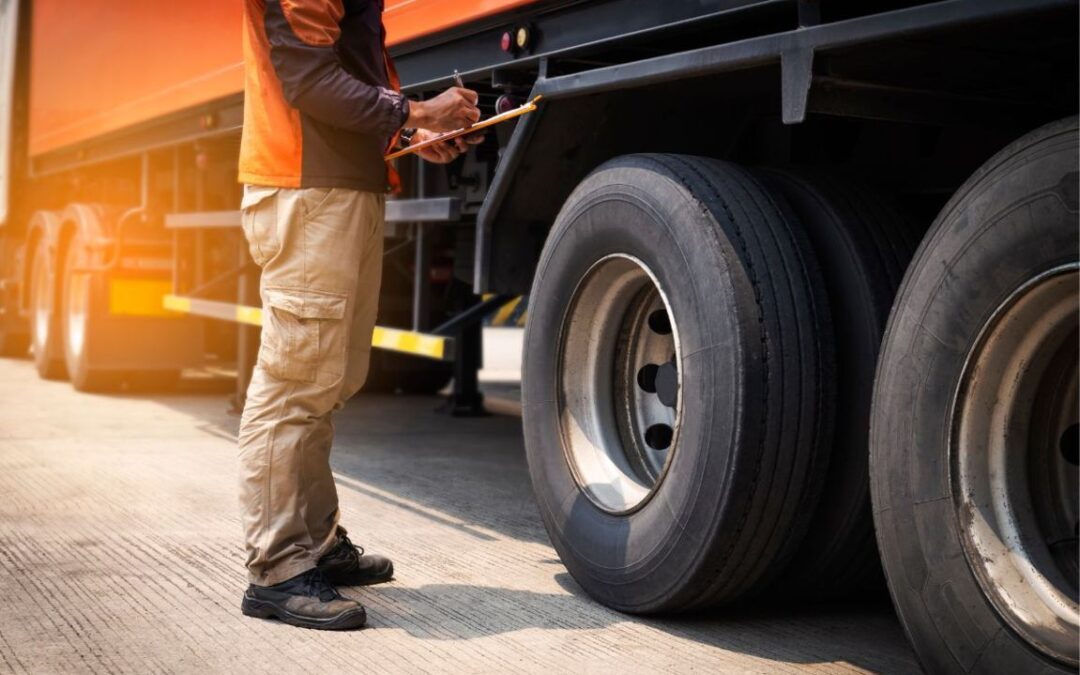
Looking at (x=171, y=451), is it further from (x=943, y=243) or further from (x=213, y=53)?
(x=943, y=243)

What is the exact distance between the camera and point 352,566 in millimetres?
3805

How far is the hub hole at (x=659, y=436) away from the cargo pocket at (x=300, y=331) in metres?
0.88

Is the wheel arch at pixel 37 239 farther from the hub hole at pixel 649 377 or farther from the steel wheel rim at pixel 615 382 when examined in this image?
the hub hole at pixel 649 377

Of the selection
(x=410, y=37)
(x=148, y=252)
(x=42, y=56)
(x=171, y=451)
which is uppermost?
(x=42, y=56)

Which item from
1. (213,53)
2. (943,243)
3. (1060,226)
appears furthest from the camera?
(213,53)

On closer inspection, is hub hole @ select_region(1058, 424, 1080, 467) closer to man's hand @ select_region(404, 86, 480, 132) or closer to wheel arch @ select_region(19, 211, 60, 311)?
man's hand @ select_region(404, 86, 480, 132)

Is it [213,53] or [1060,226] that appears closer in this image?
[1060,226]

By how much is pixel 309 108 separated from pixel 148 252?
6016 millimetres

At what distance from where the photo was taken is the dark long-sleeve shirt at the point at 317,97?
3330mm

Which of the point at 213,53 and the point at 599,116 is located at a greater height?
the point at 213,53

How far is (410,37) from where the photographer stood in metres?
4.77

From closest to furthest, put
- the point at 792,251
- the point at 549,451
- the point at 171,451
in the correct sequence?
the point at 792,251
the point at 549,451
the point at 171,451

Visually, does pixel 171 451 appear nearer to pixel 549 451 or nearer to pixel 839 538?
pixel 549 451

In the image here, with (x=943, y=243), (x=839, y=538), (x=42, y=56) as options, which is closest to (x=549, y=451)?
(x=839, y=538)
